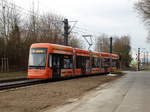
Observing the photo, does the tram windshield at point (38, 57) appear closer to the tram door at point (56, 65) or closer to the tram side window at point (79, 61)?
the tram door at point (56, 65)

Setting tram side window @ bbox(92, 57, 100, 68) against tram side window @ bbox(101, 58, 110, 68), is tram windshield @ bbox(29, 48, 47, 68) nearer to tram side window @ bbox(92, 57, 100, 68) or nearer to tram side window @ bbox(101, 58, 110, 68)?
tram side window @ bbox(92, 57, 100, 68)

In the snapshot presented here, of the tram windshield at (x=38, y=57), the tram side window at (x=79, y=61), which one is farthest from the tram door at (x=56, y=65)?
the tram side window at (x=79, y=61)

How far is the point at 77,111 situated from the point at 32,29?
38.4 m

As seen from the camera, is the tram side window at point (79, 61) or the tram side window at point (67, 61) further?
the tram side window at point (79, 61)

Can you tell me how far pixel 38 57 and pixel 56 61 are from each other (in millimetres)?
1821

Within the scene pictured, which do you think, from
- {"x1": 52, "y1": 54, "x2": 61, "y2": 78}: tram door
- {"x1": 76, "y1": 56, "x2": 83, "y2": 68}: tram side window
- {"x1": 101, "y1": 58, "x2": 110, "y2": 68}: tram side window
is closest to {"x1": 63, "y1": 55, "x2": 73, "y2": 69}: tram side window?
{"x1": 52, "y1": 54, "x2": 61, "y2": 78}: tram door

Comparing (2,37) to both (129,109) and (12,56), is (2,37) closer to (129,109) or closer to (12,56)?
(12,56)

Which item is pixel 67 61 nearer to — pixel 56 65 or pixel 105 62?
pixel 56 65

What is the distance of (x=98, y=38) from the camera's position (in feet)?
361

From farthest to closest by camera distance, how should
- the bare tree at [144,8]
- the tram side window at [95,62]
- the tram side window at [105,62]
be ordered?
the tram side window at [105,62], the tram side window at [95,62], the bare tree at [144,8]

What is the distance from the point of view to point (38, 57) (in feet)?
79.3

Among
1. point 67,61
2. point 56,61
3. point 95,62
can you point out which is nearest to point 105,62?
point 95,62

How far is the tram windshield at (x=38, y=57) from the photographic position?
940 inches

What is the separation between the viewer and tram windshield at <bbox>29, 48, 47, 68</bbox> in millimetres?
23875
